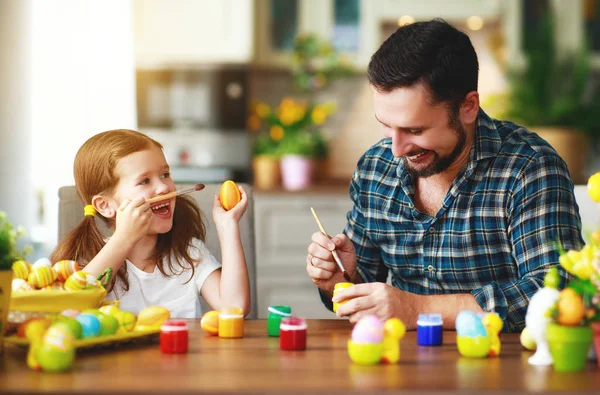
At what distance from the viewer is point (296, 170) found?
4.01m

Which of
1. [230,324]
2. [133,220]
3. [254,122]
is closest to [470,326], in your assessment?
[230,324]

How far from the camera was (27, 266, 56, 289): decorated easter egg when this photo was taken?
1339 mm

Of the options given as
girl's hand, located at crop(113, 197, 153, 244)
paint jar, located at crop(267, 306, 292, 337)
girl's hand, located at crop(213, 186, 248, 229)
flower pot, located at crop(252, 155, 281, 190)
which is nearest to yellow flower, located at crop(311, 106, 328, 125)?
flower pot, located at crop(252, 155, 281, 190)

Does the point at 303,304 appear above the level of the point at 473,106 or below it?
below

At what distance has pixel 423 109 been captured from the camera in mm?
1666

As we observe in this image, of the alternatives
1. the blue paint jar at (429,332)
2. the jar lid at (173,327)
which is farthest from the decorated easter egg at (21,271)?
the blue paint jar at (429,332)

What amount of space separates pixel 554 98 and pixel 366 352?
10.6 feet

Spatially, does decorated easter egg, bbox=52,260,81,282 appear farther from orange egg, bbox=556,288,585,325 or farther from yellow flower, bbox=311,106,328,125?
yellow flower, bbox=311,106,328,125

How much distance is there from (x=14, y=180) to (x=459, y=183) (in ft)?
7.70

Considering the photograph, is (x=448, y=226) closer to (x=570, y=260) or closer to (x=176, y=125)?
(x=570, y=260)

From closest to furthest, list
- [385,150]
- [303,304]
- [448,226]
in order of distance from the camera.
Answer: [448,226] < [385,150] < [303,304]

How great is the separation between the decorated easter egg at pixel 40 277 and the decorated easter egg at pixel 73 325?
0.42 feet

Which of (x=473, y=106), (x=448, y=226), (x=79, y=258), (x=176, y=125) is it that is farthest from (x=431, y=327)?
(x=176, y=125)

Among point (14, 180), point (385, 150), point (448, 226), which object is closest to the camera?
point (448, 226)
